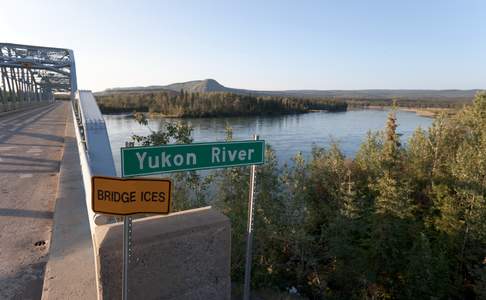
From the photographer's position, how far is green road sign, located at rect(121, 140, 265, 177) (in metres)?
2.04

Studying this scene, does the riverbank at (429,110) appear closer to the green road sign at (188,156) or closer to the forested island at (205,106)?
the green road sign at (188,156)

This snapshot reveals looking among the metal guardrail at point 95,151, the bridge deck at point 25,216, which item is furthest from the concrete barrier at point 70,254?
the metal guardrail at point 95,151

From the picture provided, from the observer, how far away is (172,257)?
2.51 metres

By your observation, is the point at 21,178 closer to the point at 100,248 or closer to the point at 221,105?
the point at 100,248

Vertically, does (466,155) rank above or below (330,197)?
above

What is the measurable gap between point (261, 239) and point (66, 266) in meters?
4.55

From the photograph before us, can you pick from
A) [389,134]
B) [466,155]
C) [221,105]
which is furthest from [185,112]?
[466,155]

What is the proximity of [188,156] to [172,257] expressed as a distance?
830 millimetres

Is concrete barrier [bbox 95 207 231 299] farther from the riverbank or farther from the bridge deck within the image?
the riverbank

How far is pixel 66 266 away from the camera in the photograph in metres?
3.26

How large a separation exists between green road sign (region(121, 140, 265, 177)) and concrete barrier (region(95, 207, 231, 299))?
542 mm

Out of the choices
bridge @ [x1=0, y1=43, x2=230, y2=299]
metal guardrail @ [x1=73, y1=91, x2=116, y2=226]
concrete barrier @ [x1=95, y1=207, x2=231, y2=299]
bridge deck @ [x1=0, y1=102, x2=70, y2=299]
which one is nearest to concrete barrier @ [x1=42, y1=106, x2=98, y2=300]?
bridge @ [x1=0, y1=43, x2=230, y2=299]

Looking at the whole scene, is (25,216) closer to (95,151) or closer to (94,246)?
(95,151)

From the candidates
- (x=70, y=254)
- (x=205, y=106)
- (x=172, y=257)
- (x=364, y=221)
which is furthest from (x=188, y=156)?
(x=205, y=106)
